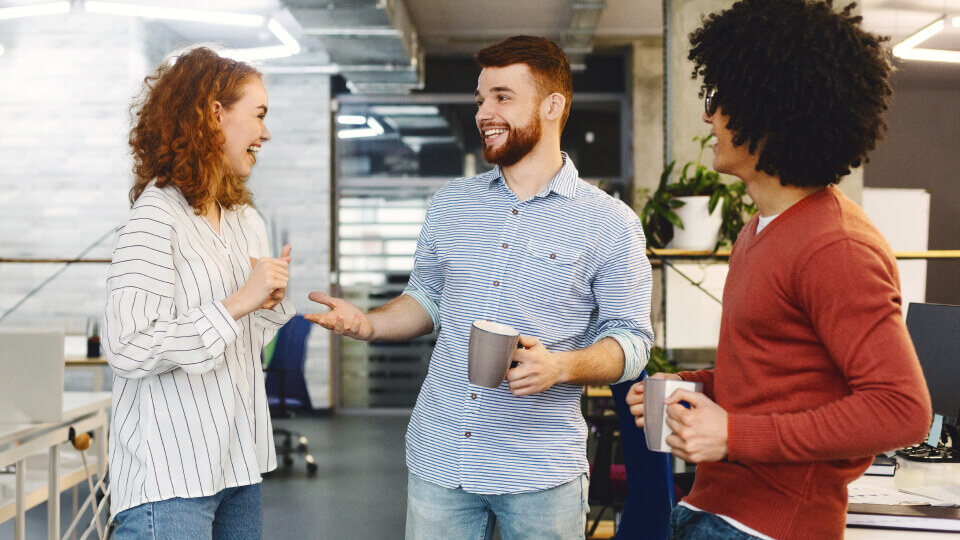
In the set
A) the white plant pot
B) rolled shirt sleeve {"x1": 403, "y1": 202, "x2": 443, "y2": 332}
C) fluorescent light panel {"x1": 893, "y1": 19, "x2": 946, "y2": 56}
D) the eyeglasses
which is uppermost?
fluorescent light panel {"x1": 893, "y1": 19, "x2": 946, "y2": 56}

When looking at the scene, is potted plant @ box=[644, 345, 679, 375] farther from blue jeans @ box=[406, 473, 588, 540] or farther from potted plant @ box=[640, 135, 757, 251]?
blue jeans @ box=[406, 473, 588, 540]

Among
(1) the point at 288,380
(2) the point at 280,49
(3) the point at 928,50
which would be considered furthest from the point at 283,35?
(3) the point at 928,50

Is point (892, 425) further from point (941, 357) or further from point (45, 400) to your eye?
point (45, 400)

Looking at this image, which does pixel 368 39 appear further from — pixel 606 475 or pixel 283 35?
pixel 606 475

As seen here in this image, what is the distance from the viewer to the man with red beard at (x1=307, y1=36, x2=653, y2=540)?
1442 millimetres

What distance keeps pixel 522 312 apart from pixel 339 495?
3.55 m

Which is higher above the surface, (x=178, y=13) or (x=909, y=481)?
(x=178, y=13)

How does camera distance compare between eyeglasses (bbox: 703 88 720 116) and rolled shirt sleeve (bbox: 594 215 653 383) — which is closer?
eyeglasses (bbox: 703 88 720 116)

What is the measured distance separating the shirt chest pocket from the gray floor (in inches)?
109

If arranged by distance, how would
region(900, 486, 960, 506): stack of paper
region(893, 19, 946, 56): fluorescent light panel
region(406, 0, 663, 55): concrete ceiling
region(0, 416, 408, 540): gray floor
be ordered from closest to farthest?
region(900, 486, 960, 506): stack of paper → region(0, 416, 408, 540): gray floor → region(893, 19, 946, 56): fluorescent light panel → region(406, 0, 663, 55): concrete ceiling

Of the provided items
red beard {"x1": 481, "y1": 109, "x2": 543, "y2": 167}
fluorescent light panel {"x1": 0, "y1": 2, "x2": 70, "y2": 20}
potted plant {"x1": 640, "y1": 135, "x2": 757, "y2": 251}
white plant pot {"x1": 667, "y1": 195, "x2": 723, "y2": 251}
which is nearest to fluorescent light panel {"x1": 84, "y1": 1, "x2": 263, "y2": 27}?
fluorescent light panel {"x1": 0, "y1": 2, "x2": 70, "y2": 20}

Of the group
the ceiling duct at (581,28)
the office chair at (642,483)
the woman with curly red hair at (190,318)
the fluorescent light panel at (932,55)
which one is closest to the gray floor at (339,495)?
the office chair at (642,483)

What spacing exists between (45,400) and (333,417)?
5.34 meters

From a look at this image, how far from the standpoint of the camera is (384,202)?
7.89 metres
